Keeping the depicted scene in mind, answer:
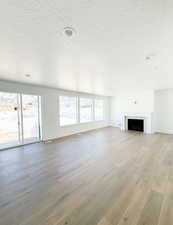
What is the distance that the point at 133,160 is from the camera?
3145 millimetres

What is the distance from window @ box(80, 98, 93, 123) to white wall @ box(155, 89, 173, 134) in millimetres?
4029

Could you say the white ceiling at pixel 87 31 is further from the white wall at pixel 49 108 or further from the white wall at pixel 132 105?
the white wall at pixel 132 105

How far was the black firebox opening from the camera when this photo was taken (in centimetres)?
712

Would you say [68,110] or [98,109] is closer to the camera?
[68,110]

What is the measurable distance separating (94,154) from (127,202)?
1.91 m

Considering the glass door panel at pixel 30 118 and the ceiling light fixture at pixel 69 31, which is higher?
the ceiling light fixture at pixel 69 31

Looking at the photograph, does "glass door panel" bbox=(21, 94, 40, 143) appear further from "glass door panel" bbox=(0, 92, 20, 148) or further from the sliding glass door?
"glass door panel" bbox=(0, 92, 20, 148)

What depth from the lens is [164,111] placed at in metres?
6.41

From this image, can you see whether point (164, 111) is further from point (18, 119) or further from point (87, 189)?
point (18, 119)

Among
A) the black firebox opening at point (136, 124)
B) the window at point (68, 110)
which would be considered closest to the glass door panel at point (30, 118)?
the window at point (68, 110)

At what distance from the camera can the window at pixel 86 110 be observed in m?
7.18

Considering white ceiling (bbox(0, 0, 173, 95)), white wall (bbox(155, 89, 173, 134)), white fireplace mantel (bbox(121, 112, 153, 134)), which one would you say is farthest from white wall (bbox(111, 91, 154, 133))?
white ceiling (bbox(0, 0, 173, 95))

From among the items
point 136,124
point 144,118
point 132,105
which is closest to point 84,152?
point 144,118

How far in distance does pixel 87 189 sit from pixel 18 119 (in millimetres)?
3905
